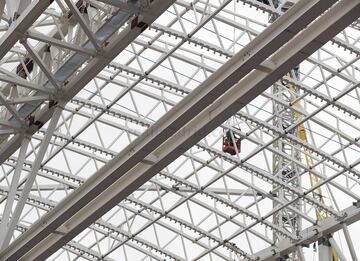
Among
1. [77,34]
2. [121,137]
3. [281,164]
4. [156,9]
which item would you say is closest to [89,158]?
[121,137]

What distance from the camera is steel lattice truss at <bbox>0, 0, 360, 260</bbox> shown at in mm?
25375

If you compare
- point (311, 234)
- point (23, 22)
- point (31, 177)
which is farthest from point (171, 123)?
point (311, 234)

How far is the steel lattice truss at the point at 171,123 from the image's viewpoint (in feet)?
83.3

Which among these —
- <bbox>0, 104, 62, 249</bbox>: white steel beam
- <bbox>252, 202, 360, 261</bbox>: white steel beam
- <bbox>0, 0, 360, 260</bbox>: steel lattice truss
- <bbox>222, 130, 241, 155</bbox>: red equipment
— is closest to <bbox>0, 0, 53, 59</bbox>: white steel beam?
<bbox>0, 0, 360, 260</bbox>: steel lattice truss

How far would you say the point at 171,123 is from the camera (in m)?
26.5

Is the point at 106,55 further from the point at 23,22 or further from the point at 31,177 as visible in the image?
the point at 31,177

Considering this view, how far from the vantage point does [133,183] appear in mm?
28609

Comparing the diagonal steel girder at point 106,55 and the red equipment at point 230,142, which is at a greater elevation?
the red equipment at point 230,142

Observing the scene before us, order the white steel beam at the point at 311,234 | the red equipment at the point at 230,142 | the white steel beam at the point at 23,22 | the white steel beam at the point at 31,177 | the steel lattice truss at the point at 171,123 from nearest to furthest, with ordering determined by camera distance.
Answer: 1. the white steel beam at the point at 23,22
2. the steel lattice truss at the point at 171,123
3. the white steel beam at the point at 31,177
4. the red equipment at the point at 230,142
5. the white steel beam at the point at 311,234

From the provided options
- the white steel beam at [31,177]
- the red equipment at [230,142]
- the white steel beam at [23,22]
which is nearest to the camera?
the white steel beam at [23,22]

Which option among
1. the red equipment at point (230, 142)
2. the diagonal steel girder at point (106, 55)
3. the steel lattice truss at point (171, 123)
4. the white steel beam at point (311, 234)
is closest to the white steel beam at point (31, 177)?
the steel lattice truss at point (171, 123)

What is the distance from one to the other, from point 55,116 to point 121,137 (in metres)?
12.8

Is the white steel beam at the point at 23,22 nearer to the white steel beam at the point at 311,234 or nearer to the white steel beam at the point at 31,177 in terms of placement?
the white steel beam at the point at 31,177

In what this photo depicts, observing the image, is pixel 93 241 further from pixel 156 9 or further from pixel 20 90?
pixel 156 9
